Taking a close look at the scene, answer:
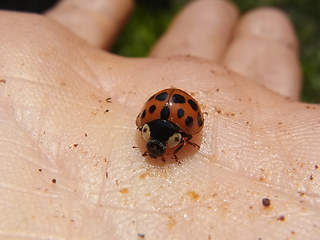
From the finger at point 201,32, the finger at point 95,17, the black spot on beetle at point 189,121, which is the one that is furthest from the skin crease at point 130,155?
the finger at point 201,32

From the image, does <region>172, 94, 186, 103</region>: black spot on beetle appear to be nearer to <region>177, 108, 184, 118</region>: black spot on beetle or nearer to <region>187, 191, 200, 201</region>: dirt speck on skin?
<region>177, 108, 184, 118</region>: black spot on beetle

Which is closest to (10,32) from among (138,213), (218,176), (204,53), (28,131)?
(28,131)

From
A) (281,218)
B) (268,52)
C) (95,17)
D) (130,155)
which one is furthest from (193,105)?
(95,17)

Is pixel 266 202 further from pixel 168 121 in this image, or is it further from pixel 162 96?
pixel 162 96

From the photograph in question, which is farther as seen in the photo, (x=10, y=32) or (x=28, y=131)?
→ (x=10, y=32)

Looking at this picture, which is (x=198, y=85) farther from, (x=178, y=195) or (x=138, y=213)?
(x=138, y=213)

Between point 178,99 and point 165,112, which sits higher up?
point 178,99
